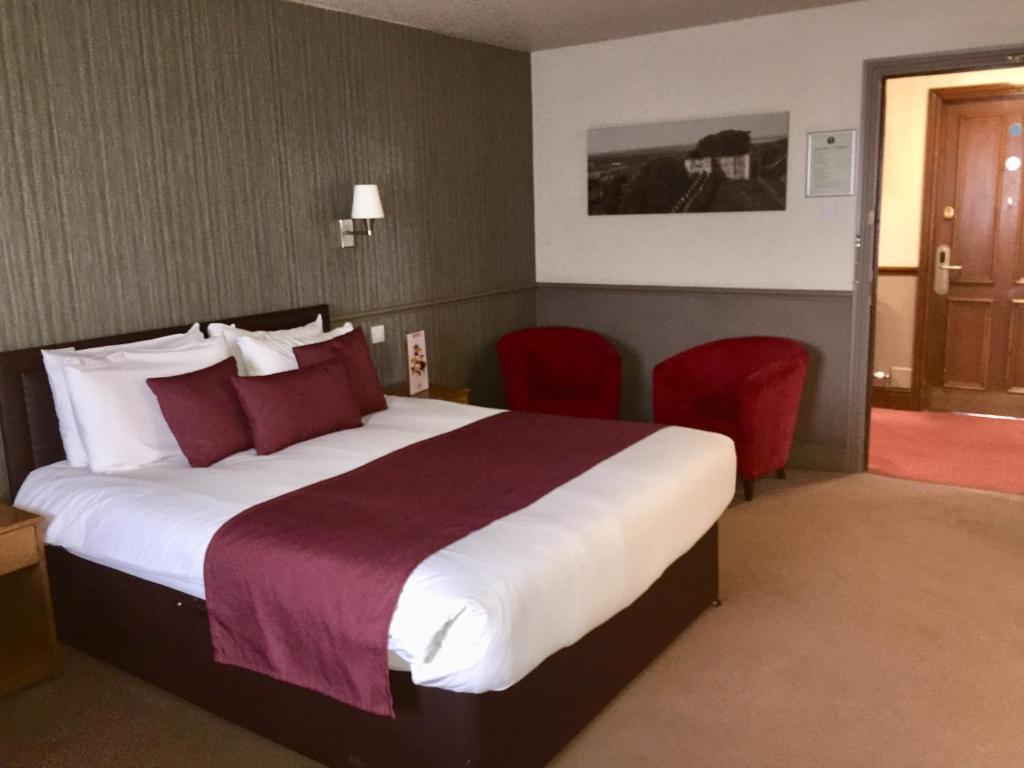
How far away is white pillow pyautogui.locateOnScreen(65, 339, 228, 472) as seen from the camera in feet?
11.1

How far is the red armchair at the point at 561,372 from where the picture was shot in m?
5.48

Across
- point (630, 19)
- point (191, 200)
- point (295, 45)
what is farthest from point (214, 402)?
point (630, 19)

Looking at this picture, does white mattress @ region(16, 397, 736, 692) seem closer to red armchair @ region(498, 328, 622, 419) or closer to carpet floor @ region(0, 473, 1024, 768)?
carpet floor @ region(0, 473, 1024, 768)

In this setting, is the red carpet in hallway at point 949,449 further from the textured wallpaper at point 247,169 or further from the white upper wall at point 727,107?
the textured wallpaper at point 247,169

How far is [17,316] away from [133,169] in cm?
79

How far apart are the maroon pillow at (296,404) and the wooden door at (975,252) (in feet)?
15.6

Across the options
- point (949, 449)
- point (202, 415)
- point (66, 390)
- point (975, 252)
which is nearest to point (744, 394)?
point (949, 449)

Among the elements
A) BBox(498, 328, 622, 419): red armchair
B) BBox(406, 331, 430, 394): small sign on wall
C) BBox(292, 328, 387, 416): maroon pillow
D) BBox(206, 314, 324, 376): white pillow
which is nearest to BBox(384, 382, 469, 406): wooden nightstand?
BBox(406, 331, 430, 394): small sign on wall

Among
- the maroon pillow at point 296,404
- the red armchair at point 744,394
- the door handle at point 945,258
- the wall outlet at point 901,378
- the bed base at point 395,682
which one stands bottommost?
the bed base at point 395,682

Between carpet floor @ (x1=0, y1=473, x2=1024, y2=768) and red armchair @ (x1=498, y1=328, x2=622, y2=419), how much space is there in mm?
1533

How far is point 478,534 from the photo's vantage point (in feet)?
8.53

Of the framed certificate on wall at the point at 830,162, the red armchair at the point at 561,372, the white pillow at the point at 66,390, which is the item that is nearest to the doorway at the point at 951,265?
the framed certificate on wall at the point at 830,162

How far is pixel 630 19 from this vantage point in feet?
16.9

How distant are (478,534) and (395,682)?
1.54ft
